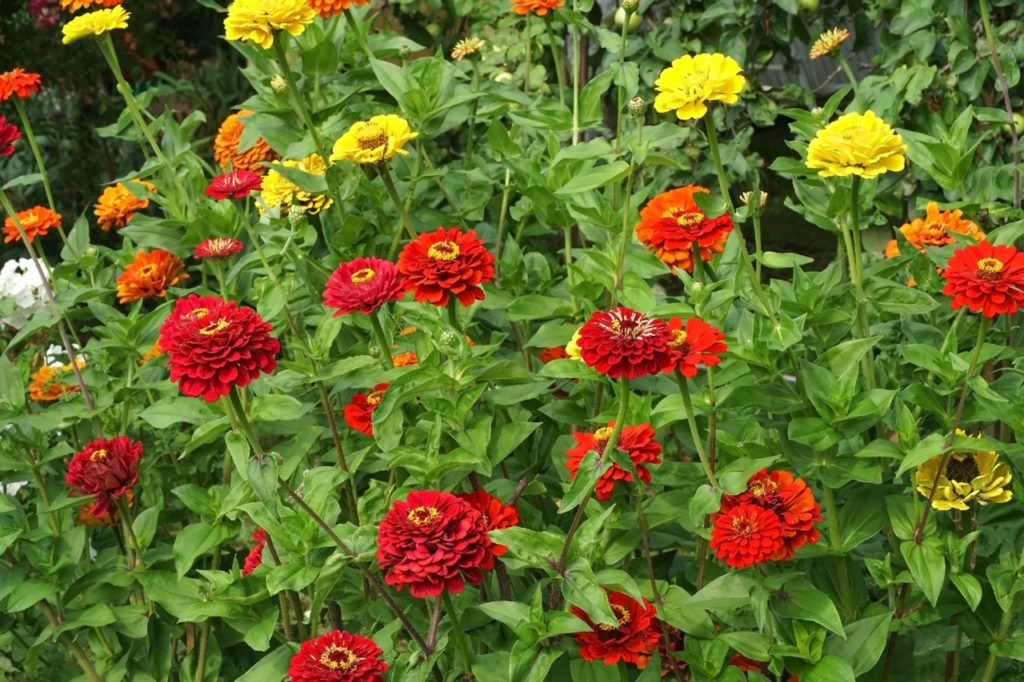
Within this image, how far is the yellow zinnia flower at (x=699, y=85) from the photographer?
1.58m

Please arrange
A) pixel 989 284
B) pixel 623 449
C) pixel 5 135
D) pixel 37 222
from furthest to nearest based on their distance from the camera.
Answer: pixel 37 222 → pixel 5 135 → pixel 623 449 → pixel 989 284

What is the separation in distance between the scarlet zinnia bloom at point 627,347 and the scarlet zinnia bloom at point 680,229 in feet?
1.21

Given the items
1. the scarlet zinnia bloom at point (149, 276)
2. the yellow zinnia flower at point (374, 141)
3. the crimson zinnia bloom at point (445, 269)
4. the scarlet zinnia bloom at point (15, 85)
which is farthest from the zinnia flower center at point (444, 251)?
the scarlet zinnia bloom at point (15, 85)

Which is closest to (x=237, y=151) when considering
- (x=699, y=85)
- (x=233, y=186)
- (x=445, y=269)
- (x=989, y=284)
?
(x=233, y=186)

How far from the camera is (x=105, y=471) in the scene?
1.87 metres

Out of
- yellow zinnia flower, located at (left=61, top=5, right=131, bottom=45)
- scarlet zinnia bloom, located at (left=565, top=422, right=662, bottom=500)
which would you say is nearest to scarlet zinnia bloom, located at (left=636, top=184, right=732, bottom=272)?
scarlet zinnia bloom, located at (left=565, top=422, right=662, bottom=500)

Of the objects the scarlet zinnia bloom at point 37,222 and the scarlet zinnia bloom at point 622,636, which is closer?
the scarlet zinnia bloom at point 622,636

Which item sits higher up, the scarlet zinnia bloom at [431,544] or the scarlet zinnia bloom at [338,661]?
the scarlet zinnia bloom at [431,544]

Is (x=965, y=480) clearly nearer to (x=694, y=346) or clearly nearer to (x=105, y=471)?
(x=694, y=346)

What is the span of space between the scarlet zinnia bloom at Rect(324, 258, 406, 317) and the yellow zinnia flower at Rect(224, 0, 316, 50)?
43 cm

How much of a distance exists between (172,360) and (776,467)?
33.2 inches

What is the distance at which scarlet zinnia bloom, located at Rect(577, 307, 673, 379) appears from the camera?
1.38 m

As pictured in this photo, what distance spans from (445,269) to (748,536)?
531mm

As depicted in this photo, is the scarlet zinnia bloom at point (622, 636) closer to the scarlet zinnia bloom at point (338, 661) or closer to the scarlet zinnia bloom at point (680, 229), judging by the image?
the scarlet zinnia bloom at point (338, 661)
